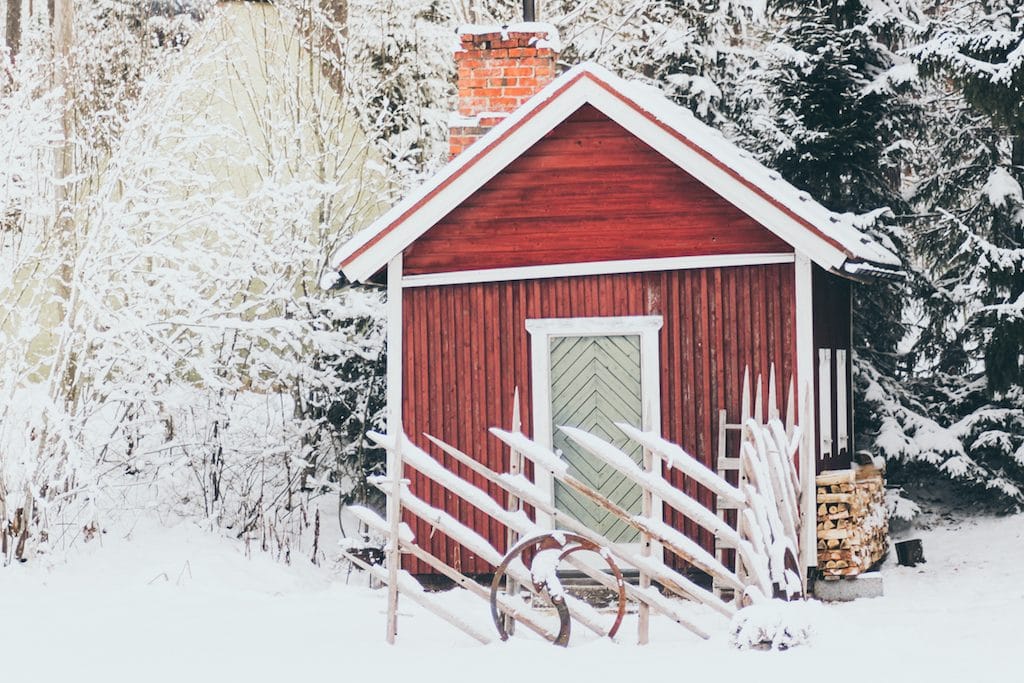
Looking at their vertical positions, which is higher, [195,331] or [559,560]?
[195,331]

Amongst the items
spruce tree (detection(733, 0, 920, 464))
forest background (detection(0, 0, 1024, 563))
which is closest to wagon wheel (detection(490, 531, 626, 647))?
forest background (detection(0, 0, 1024, 563))

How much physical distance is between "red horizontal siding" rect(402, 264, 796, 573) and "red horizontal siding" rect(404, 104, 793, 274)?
A: 0.81 ft

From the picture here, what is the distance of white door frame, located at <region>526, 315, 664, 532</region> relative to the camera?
11.2 m

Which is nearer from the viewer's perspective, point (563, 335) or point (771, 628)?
point (771, 628)

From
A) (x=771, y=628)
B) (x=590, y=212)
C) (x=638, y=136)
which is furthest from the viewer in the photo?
(x=590, y=212)

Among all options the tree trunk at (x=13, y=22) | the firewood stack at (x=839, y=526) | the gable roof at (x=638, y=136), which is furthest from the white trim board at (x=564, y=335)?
the tree trunk at (x=13, y=22)

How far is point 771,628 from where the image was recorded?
25.4 feet

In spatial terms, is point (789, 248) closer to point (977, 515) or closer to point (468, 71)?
point (468, 71)

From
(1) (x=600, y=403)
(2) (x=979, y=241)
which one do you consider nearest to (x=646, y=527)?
(1) (x=600, y=403)

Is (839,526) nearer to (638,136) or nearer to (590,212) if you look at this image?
(590,212)

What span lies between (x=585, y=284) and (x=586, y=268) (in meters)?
0.14

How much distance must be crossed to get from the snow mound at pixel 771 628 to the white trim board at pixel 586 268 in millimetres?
3881

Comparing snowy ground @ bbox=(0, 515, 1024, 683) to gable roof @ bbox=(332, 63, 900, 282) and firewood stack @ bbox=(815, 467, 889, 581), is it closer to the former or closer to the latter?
firewood stack @ bbox=(815, 467, 889, 581)

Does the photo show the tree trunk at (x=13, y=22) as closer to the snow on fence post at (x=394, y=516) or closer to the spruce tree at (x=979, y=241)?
the spruce tree at (x=979, y=241)
